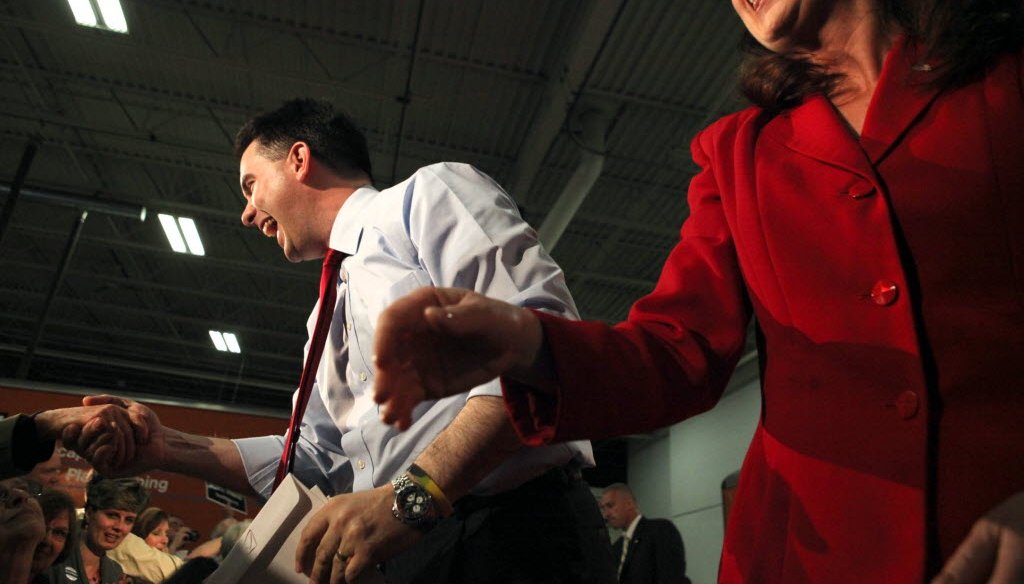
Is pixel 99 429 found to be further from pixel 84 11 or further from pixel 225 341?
pixel 225 341

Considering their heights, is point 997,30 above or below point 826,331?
above

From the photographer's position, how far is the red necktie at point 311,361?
5.16 ft

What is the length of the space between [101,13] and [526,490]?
6.84 meters

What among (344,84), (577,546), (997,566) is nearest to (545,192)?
(344,84)

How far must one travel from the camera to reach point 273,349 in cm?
1585

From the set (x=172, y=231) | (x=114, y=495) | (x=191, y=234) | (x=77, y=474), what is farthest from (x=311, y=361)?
(x=172, y=231)

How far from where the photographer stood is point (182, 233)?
9.85 m

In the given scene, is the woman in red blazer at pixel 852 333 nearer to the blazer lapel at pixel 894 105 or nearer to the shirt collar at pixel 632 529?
the blazer lapel at pixel 894 105

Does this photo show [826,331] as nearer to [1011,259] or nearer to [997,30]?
[1011,259]

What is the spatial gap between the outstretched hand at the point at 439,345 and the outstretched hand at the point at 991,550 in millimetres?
341

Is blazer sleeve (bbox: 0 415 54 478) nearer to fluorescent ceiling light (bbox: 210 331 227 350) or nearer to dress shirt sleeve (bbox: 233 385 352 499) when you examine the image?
dress shirt sleeve (bbox: 233 385 352 499)

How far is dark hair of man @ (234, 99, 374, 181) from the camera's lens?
218 centimetres

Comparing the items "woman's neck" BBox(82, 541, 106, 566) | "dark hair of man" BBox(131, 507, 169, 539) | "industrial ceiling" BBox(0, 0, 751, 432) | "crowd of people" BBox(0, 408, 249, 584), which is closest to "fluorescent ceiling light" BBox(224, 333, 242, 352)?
"industrial ceiling" BBox(0, 0, 751, 432)

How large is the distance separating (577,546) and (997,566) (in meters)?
0.75
